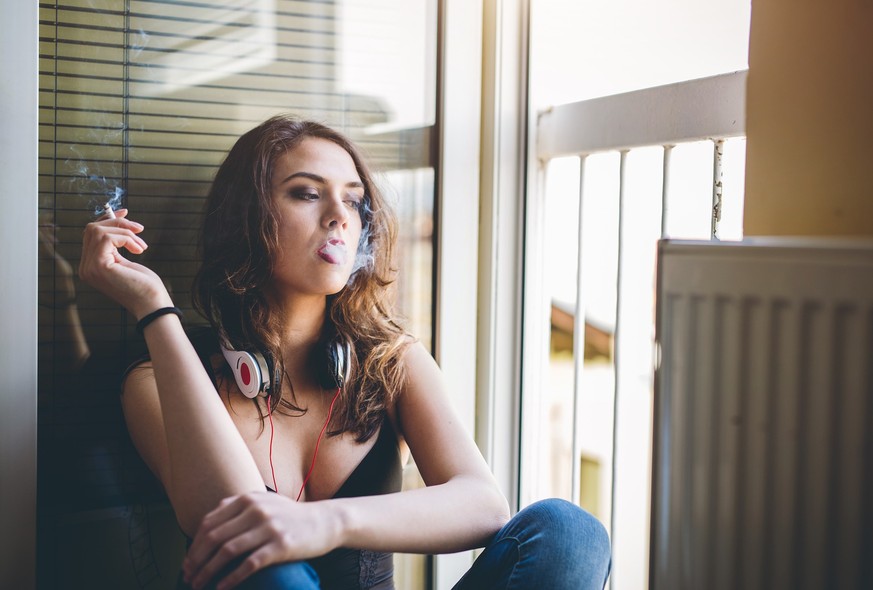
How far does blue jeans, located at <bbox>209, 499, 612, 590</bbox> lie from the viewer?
1.10 m

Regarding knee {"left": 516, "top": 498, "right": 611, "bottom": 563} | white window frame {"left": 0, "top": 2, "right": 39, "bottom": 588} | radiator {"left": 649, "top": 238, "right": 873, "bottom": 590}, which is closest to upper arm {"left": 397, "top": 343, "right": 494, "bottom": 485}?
knee {"left": 516, "top": 498, "right": 611, "bottom": 563}

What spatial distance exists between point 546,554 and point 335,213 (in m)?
0.69

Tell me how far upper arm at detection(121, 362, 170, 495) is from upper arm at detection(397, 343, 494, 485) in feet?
1.41

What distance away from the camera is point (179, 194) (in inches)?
57.5

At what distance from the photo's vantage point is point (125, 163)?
141 cm

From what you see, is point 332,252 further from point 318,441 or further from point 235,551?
point 235,551

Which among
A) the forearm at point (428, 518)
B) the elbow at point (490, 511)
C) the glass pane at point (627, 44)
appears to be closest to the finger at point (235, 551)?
the forearm at point (428, 518)

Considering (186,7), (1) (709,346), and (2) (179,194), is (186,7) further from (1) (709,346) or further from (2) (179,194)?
(1) (709,346)

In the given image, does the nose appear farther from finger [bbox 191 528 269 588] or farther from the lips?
finger [bbox 191 528 269 588]

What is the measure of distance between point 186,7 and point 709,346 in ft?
3.90

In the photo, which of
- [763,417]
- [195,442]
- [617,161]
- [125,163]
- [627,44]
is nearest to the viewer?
[763,417]

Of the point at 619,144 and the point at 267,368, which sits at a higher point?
the point at 619,144

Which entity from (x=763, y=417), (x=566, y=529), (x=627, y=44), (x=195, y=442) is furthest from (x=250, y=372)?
(x=627, y=44)

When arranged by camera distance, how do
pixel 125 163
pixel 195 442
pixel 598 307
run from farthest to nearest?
pixel 598 307, pixel 125 163, pixel 195 442
